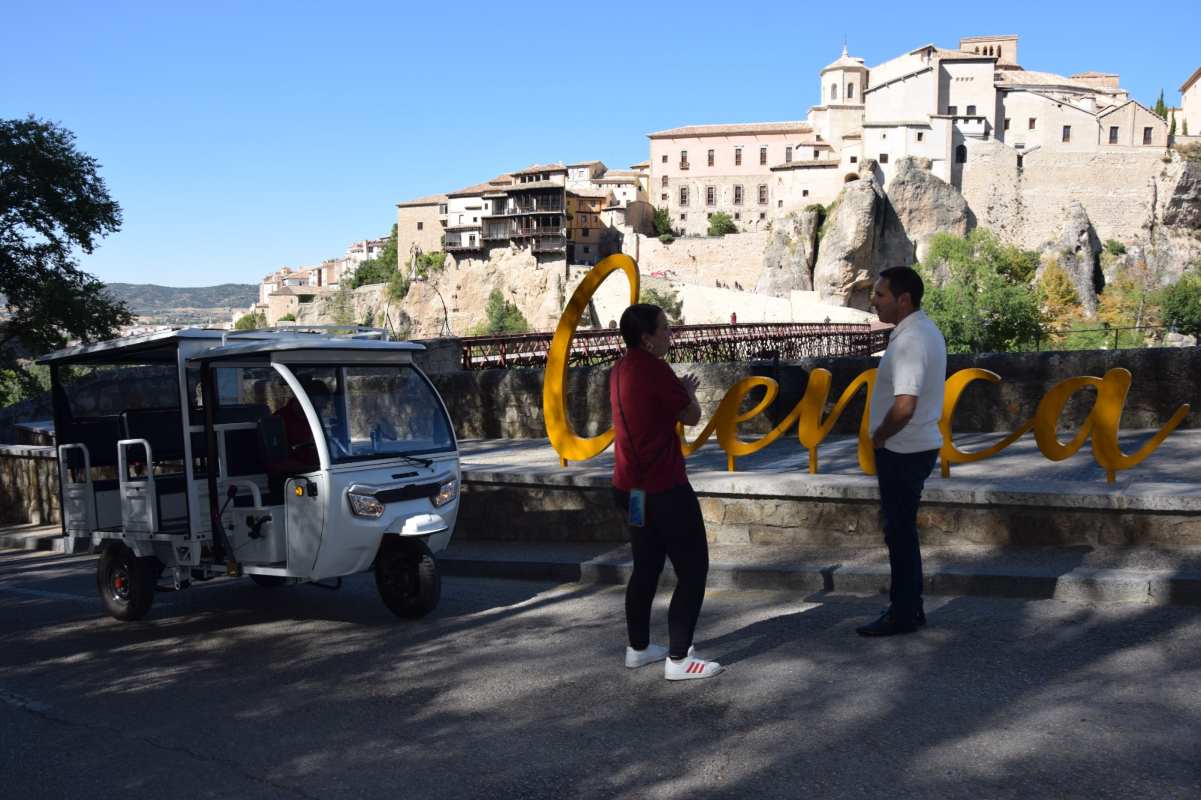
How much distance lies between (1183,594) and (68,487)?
796cm

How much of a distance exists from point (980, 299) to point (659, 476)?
77.1 meters

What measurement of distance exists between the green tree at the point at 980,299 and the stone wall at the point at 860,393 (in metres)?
61.9

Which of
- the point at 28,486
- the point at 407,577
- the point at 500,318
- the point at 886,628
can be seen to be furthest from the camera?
the point at 500,318

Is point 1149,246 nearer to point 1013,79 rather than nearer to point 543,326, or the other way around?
point 1013,79

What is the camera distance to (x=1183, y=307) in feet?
252

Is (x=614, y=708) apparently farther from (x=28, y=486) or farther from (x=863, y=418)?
(x=28, y=486)

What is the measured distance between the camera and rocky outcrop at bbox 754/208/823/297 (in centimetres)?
9150

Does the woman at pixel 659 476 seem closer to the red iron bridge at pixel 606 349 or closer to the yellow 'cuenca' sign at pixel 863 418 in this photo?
the yellow 'cuenca' sign at pixel 863 418

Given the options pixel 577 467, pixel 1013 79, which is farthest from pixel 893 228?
pixel 577 467

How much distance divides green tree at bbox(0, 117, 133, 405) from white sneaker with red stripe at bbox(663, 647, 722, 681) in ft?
97.4

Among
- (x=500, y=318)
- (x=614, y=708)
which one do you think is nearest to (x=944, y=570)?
(x=614, y=708)

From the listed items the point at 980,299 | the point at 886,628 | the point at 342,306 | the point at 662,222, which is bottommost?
the point at 886,628

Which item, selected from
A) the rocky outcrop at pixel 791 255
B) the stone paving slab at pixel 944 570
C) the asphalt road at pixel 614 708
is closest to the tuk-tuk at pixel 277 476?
the asphalt road at pixel 614 708

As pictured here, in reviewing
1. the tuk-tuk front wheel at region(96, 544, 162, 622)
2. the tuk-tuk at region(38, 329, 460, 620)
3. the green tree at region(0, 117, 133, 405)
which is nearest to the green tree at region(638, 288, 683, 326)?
the green tree at region(0, 117, 133, 405)
